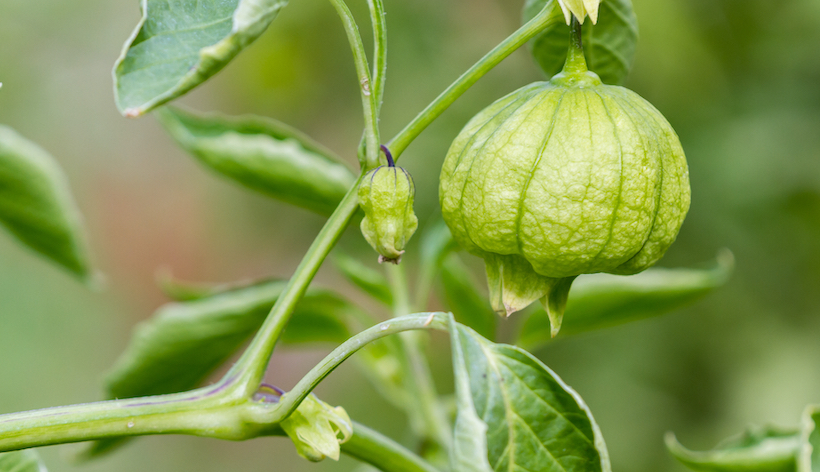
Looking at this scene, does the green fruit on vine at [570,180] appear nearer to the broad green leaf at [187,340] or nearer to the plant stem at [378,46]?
the plant stem at [378,46]

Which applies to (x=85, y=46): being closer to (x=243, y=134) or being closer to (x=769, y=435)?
(x=243, y=134)

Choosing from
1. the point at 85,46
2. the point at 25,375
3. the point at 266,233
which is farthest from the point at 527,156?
the point at 85,46

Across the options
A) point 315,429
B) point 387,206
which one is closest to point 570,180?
point 387,206

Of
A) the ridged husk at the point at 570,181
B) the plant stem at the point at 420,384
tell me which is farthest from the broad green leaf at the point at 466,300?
the ridged husk at the point at 570,181

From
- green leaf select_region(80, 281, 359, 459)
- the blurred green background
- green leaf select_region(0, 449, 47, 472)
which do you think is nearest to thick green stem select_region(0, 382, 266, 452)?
green leaf select_region(0, 449, 47, 472)

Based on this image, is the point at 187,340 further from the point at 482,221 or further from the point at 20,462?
the point at 482,221

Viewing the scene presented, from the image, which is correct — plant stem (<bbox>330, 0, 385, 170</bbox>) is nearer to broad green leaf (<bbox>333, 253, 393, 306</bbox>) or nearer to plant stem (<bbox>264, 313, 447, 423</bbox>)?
plant stem (<bbox>264, 313, 447, 423</bbox>)
